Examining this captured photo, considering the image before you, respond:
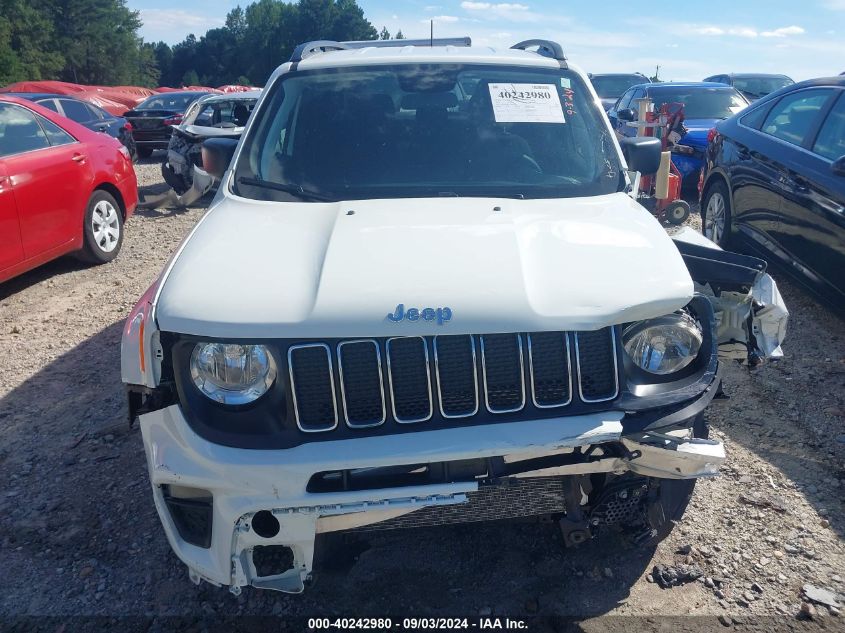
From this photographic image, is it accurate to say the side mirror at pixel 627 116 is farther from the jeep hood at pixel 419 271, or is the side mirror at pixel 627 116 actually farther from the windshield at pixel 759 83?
the jeep hood at pixel 419 271

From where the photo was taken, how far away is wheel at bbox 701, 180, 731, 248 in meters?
6.63

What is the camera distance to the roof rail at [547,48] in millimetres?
4071

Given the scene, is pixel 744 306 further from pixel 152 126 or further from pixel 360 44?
pixel 152 126

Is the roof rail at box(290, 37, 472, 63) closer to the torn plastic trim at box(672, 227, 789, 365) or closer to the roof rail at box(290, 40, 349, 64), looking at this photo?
the roof rail at box(290, 40, 349, 64)

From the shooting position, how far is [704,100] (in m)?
10.8

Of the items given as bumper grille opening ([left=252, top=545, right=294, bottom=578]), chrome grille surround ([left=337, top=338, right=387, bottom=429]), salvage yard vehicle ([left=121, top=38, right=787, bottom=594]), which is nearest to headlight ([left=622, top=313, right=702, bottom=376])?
salvage yard vehicle ([left=121, top=38, right=787, bottom=594])

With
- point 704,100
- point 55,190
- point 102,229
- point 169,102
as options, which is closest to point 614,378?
point 55,190

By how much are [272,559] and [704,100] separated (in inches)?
416

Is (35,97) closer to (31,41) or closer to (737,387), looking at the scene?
(737,387)

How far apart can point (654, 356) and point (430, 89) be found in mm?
1975

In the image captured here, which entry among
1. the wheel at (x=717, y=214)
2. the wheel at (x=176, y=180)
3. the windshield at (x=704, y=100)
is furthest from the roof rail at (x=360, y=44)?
the windshield at (x=704, y=100)

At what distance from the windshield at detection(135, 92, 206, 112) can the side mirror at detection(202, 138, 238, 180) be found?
1311 centimetres

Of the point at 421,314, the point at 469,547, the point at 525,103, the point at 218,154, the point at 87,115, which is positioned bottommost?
the point at 469,547

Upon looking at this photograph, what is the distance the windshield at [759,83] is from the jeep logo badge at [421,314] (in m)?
14.9
